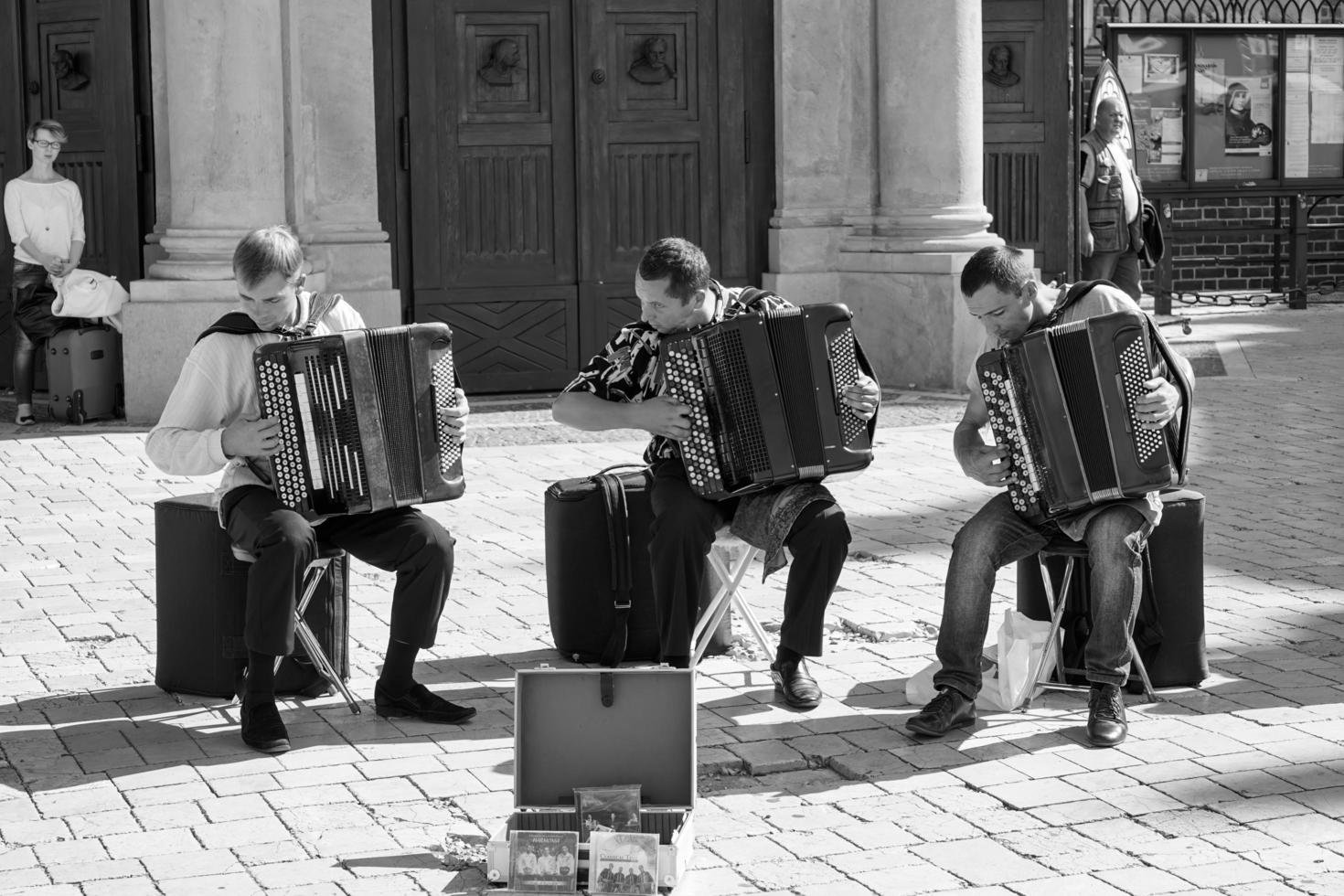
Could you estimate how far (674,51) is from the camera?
13.0 m

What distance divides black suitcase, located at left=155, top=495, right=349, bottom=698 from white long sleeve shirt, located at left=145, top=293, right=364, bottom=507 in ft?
0.65

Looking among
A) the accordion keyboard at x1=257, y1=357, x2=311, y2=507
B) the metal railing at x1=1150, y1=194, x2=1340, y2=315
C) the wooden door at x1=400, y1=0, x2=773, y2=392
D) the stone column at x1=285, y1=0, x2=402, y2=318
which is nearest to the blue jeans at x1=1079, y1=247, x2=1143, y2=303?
the metal railing at x1=1150, y1=194, x2=1340, y2=315

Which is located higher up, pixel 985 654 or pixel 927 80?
pixel 927 80

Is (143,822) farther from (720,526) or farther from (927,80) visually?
(927,80)

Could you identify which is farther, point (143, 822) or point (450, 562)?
point (450, 562)

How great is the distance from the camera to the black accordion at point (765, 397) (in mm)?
6098

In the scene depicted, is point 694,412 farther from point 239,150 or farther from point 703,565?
point 239,150

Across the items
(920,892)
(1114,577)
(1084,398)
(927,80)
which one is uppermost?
(927,80)

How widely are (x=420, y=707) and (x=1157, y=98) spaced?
49.6 feet

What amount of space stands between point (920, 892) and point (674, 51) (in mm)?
9123

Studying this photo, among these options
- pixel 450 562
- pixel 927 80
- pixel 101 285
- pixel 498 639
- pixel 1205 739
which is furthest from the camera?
pixel 927 80

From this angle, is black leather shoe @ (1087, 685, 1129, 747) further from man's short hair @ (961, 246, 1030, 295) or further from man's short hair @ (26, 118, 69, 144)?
man's short hair @ (26, 118, 69, 144)

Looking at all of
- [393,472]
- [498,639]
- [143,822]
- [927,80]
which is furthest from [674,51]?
[143,822]

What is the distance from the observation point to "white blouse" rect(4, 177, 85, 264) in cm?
1184
